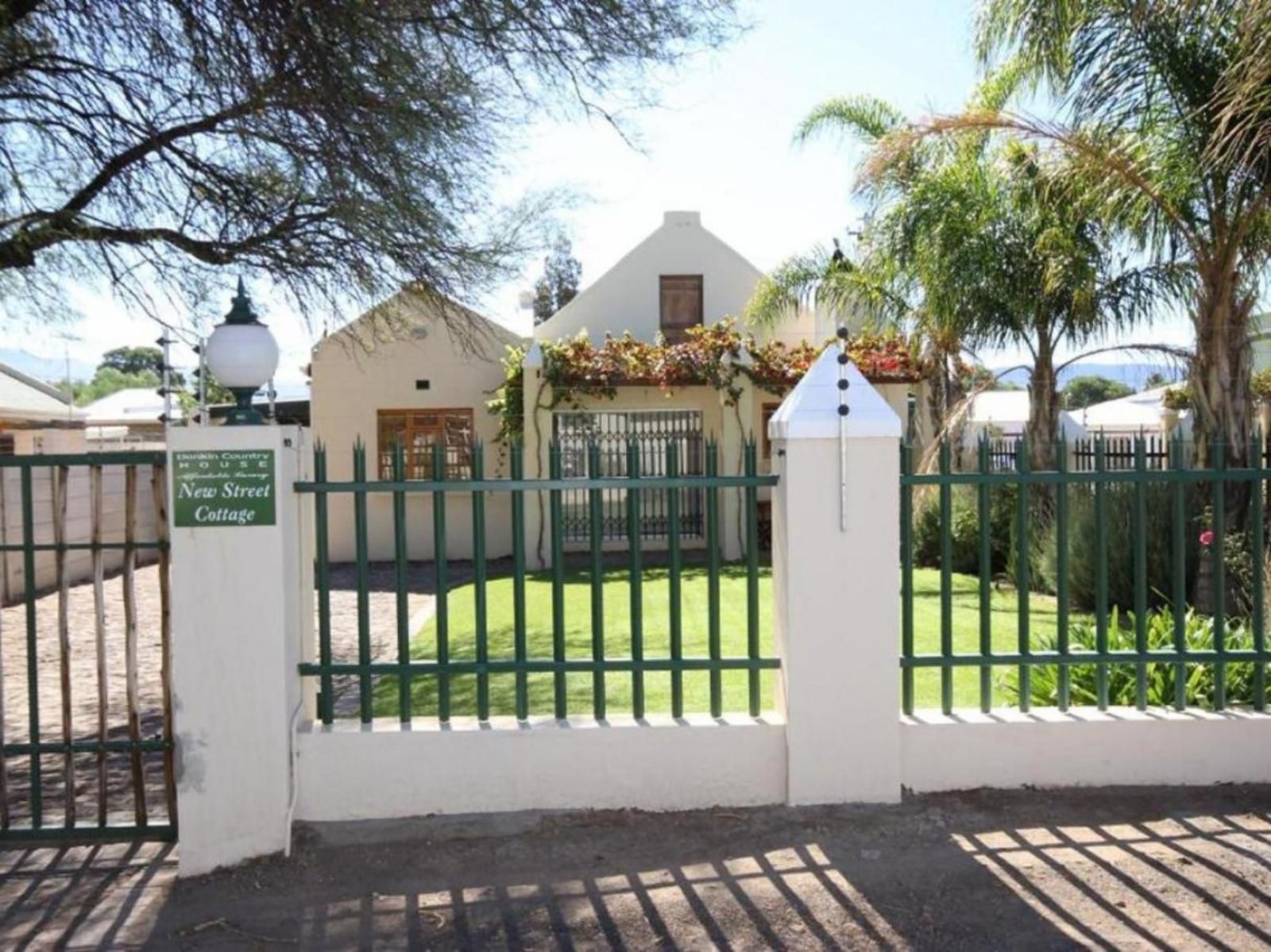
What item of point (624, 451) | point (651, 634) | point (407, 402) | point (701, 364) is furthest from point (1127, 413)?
point (651, 634)

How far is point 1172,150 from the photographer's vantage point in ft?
26.9

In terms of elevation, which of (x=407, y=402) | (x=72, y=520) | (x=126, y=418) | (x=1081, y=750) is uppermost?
(x=126, y=418)

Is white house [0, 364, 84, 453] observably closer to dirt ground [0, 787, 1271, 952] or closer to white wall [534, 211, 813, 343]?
white wall [534, 211, 813, 343]

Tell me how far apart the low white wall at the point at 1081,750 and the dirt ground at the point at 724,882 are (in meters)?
0.08

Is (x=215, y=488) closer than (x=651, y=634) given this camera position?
Yes

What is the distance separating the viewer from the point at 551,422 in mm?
16109

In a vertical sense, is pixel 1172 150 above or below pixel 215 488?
above

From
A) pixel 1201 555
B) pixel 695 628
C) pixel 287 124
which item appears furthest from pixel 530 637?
pixel 1201 555

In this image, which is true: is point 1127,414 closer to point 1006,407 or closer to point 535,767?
point 1006,407

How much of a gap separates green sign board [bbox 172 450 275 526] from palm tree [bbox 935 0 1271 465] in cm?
629

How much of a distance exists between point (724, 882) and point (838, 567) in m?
1.36

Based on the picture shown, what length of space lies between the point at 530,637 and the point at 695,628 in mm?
1467

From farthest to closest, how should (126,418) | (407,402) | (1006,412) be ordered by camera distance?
(126,418), (1006,412), (407,402)

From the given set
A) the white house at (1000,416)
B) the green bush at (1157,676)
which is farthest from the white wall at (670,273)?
the green bush at (1157,676)
